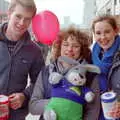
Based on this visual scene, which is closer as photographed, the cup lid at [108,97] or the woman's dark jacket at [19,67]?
the cup lid at [108,97]

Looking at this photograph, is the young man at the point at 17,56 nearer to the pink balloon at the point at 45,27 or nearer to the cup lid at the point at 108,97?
the pink balloon at the point at 45,27

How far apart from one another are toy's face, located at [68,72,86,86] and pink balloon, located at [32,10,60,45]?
44 cm

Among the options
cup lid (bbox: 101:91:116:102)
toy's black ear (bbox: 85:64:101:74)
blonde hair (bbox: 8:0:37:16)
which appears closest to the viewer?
cup lid (bbox: 101:91:116:102)

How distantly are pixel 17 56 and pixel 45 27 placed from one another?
1.03ft

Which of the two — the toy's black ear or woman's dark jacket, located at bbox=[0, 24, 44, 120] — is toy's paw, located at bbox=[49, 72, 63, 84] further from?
woman's dark jacket, located at bbox=[0, 24, 44, 120]

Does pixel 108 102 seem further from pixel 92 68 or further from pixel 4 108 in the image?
pixel 4 108

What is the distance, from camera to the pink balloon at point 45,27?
216 centimetres

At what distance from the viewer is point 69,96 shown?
1.81 metres

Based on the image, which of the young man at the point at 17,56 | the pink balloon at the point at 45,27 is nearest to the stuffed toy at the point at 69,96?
the young man at the point at 17,56

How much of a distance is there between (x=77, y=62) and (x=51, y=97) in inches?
10.5

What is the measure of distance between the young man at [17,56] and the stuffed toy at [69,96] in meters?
0.27

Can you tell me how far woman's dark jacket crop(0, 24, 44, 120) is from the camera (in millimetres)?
2033

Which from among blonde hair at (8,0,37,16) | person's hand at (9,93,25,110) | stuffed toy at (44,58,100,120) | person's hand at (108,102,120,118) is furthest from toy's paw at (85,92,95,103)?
blonde hair at (8,0,37,16)

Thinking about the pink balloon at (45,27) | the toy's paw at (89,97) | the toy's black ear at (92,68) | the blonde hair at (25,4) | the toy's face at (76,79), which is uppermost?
the blonde hair at (25,4)
